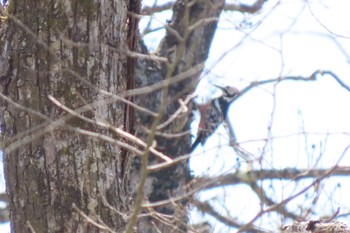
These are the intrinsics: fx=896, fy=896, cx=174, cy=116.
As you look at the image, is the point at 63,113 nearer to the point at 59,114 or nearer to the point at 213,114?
the point at 59,114

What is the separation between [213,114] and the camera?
9805mm

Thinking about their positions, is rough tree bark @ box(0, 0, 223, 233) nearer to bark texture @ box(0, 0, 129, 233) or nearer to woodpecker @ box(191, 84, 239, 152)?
bark texture @ box(0, 0, 129, 233)

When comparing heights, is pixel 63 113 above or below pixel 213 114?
below

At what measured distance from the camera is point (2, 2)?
3.94 m

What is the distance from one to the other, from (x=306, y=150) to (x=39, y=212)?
1.84 metres

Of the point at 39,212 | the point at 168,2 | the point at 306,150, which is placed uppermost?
the point at 168,2

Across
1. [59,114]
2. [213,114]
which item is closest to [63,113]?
[59,114]

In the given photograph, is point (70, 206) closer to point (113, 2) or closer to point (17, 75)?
point (17, 75)

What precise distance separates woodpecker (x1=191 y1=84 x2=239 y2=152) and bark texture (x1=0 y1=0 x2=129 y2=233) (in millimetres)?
2780

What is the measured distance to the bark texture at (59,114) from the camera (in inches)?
138

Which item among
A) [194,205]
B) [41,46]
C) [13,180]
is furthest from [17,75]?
[194,205]

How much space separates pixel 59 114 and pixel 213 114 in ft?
20.7

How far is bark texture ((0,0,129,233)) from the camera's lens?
3512mm

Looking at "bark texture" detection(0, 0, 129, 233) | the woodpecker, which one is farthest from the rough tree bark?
the woodpecker
